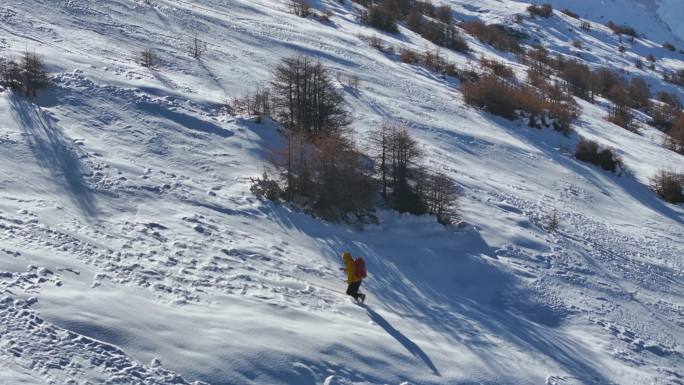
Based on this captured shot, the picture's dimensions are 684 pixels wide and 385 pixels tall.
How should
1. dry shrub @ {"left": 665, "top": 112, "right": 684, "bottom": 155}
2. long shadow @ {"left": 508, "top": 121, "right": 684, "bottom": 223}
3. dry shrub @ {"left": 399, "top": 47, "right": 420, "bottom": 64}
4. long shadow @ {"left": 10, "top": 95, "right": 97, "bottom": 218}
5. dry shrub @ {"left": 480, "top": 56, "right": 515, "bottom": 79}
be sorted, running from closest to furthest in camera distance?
long shadow @ {"left": 10, "top": 95, "right": 97, "bottom": 218}, long shadow @ {"left": 508, "top": 121, "right": 684, "bottom": 223}, dry shrub @ {"left": 665, "top": 112, "right": 684, "bottom": 155}, dry shrub @ {"left": 399, "top": 47, "right": 420, "bottom": 64}, dry shrub @ {"left": 480, "top": 56, "right": 515, "bottom": 79}

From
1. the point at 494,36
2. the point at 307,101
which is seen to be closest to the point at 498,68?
the point at 494,36

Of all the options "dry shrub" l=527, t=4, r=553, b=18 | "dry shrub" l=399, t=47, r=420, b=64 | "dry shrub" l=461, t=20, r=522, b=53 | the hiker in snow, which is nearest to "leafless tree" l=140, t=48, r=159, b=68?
the hiker in snow

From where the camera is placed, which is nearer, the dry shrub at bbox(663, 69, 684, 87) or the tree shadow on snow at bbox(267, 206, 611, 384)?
the tree shadow on snow at bbox(267, 206, 611, 384)

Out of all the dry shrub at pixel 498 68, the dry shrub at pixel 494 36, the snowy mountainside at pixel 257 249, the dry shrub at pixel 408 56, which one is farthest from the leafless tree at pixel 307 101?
the dry shrub at pixel 494 36

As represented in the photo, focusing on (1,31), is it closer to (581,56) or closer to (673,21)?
(581,56)

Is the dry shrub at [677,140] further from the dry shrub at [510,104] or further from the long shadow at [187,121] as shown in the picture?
the long shadow at [187,121]

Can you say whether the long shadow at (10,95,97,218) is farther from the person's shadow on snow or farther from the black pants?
the person's shadow on snow

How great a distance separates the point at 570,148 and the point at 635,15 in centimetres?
7166

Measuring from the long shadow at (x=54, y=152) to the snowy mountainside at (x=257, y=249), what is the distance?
0.15ft

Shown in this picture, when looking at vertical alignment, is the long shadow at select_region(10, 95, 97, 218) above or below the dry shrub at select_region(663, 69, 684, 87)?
below

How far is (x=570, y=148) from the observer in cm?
1994

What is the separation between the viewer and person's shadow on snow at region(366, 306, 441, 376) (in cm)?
814

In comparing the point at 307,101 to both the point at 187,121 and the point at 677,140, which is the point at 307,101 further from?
the point at 677,140

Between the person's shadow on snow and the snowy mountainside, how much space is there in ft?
0.14
